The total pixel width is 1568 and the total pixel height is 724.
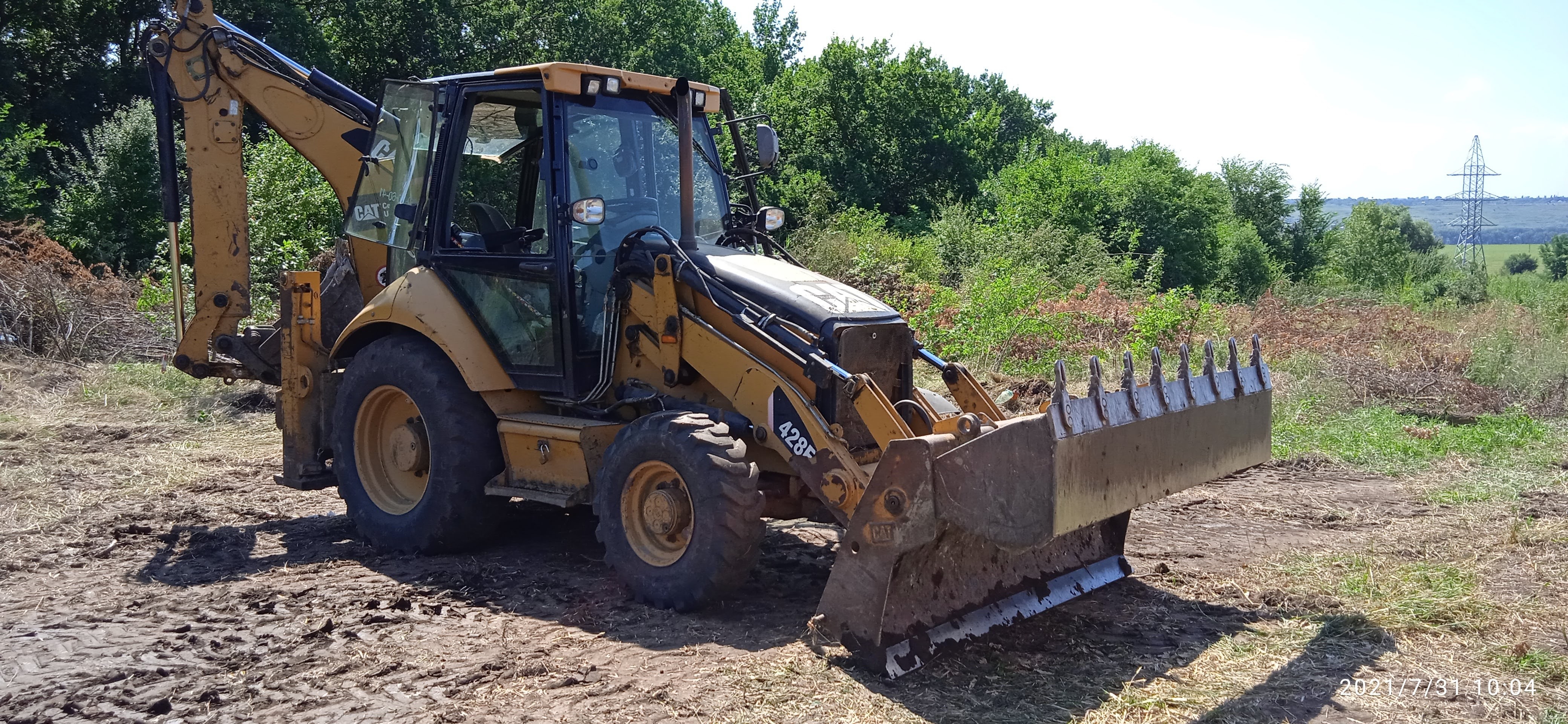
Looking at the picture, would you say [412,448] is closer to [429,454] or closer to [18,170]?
[429,454]

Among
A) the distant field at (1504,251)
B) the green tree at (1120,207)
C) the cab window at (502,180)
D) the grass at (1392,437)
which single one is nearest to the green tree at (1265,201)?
the green tree at (1120,207)

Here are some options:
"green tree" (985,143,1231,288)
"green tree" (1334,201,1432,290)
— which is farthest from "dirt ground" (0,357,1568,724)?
"green tree" (1334,201,1432,290)

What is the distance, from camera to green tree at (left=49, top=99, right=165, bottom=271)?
19.5 meters

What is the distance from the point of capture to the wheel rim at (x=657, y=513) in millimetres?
5547

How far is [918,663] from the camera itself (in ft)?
15.8

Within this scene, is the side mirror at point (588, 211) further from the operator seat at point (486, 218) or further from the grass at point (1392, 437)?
the grass at point (1392, 437)

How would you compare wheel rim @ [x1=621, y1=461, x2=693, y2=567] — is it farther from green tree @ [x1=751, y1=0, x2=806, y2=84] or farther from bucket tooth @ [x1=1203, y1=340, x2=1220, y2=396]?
green tree @ [x1=751, y1=0, x2=806, y2=84]

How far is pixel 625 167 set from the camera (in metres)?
6.37

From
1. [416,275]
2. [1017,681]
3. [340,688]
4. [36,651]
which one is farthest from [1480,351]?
[36,651]

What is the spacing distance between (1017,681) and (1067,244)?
1639 cm

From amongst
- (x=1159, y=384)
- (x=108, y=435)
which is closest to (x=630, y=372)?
(x=1159, y=384)

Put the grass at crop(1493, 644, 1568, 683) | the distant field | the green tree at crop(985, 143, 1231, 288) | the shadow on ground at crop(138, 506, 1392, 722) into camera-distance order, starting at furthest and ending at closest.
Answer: the distant field
the green tree at crop(985, 143, 1231, 288)
the grass at crop(1493, 644, 1568, 683)
the shadow on ground at crop(138, 506, 1392, 722)

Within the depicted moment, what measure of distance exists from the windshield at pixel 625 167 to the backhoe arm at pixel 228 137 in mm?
2051

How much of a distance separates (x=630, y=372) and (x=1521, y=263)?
92.3 meters
